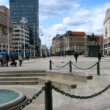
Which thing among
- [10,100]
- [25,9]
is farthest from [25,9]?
[10,100]

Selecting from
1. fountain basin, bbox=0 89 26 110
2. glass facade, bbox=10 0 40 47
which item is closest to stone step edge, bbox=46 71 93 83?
fountain basin, bbox=0 89 26 110

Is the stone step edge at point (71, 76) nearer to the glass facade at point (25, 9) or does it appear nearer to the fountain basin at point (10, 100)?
the fountain basin at point (10, 100)

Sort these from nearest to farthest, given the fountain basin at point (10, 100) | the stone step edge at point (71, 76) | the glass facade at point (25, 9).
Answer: the fountain basin at point (10, 100) < the stone step edge at point (71, 76) < the glass facade at point (25, 9)

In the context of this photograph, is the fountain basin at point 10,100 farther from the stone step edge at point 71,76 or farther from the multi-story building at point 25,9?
the multi-story building at point 25,9

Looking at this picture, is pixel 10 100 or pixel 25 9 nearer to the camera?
pixel 10 100

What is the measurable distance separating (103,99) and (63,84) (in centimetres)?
351

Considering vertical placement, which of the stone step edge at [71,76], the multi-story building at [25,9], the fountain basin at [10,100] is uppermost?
the multi-story building at [25,9]

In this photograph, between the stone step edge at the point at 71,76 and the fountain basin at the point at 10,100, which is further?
the stone step edge at the point at 71,76

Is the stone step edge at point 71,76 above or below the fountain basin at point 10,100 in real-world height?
above

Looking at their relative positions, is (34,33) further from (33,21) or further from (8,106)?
(8,106)

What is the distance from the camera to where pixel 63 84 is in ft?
36.3

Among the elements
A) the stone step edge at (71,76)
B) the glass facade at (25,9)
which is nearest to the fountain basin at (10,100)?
the stone step edge at (71,76)

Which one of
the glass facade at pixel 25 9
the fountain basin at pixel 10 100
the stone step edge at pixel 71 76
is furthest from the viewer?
the glass facade at pixel 25 9

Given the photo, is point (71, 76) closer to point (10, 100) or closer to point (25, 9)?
point (10, 100)
